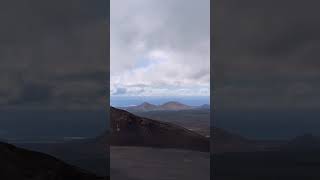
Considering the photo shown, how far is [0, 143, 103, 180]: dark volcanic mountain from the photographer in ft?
18.1

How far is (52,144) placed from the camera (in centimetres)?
548

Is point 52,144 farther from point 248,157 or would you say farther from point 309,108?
point 309,108

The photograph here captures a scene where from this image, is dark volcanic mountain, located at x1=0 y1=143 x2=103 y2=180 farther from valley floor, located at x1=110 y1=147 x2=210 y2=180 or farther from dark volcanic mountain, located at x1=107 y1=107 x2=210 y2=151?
dark volcanic mountain, located at x1=107 y1=107 x2=210 y2=151

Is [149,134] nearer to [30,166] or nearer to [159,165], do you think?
[159,165]

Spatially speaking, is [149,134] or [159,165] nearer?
[159,165]

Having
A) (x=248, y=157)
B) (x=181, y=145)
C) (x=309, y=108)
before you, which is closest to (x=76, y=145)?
(x=248, y=157)

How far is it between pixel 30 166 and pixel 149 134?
643cm

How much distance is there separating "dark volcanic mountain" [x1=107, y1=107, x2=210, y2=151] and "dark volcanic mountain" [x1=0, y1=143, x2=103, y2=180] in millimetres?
4912

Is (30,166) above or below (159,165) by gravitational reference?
above

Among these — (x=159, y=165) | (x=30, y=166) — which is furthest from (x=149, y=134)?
(x=30, y=166)

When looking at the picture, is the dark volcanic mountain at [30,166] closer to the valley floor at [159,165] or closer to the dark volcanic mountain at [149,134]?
the valley floor at [159,165]

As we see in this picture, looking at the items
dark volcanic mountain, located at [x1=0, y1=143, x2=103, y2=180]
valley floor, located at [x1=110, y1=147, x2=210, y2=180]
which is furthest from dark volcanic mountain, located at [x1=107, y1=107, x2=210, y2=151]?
dark volcanic mountain, located at [x1=0, y1=143, x2=103, y2=180]

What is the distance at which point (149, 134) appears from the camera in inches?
469

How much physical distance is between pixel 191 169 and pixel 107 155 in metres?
2.37
